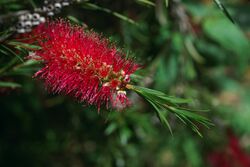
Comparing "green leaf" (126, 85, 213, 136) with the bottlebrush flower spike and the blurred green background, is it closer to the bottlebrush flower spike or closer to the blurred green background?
the bottlebrush flower spike

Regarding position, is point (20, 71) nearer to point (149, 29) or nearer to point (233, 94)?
point (149, 29)

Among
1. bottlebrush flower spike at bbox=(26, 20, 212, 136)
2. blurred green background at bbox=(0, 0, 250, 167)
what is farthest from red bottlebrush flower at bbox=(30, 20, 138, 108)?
blurred green background at bbox=(0, 0, 250, 167)

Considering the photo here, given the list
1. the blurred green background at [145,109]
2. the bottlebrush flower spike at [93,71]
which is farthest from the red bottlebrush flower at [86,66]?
the blurred green background at [145,109]

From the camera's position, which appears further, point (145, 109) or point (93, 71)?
point (145, 109)

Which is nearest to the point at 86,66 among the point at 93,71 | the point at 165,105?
the point at 93,71

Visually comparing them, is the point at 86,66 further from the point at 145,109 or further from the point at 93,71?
the point at 145,109

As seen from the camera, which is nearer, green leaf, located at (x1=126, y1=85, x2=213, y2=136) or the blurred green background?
green leaf, located at (x1=126, y1=85, x2=213, y2=136)
